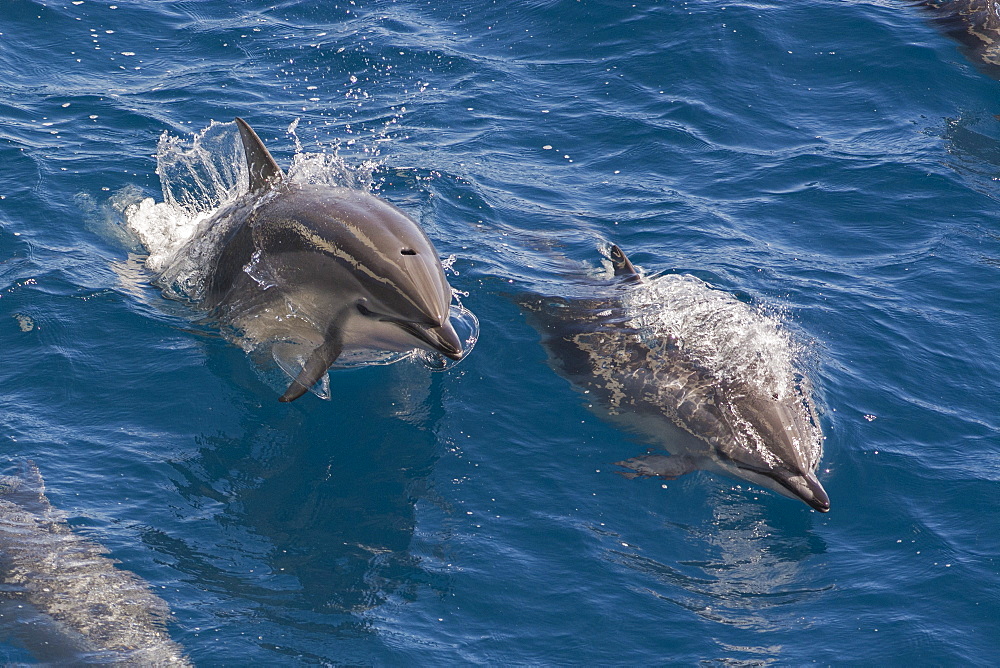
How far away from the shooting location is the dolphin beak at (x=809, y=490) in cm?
877

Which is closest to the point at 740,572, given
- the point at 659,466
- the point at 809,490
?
the point at 809,490

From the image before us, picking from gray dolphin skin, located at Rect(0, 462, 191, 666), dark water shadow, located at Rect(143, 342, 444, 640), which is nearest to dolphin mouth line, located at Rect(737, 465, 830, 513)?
dark water shadow, located at Rect(143, 342, 444, 640)

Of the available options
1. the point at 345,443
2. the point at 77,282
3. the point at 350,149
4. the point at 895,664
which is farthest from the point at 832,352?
the point at 77,282

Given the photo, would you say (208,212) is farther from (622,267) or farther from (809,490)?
Result: (809,490)

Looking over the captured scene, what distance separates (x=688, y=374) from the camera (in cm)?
988

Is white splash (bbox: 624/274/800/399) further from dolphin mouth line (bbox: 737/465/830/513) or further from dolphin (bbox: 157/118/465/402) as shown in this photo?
dolphin (bbox: 157/118/465/402)

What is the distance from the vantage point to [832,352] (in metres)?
11.2

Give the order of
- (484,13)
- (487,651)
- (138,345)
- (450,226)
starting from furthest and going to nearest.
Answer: (484,13), (450,226), (138,345), (487,651)

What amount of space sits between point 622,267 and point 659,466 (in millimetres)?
2800

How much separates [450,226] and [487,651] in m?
6.40

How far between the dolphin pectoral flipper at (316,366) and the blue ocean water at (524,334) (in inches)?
28.3

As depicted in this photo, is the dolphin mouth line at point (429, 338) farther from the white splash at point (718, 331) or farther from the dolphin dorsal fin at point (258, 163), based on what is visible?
the white splash at point (718, 331)

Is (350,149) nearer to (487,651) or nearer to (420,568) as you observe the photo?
(420,568)

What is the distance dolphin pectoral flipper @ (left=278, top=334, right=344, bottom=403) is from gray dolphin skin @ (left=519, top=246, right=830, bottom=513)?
2.53 metres
